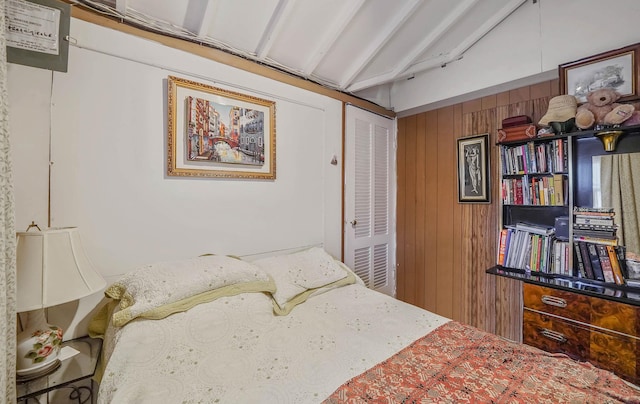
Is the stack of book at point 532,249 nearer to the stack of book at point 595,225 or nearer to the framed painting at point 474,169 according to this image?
the stack of book at point 595,225

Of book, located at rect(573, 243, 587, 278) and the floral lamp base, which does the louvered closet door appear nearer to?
book, located at rect(573, 243, 587, 278)

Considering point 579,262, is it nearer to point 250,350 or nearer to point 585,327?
point 585,327

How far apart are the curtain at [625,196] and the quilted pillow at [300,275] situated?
68.6 inches

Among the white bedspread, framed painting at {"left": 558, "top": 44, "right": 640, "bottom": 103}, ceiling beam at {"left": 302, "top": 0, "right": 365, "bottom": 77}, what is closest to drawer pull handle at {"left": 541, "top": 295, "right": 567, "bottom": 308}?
the white bedspread

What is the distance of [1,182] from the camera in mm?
776

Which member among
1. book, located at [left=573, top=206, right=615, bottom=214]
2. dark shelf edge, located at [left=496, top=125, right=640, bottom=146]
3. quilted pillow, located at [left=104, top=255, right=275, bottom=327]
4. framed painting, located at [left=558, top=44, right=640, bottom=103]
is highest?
framed painting, located at [left=558, top=44, right=640, bottom=103]

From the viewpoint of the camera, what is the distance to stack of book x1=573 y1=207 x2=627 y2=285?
1.79m

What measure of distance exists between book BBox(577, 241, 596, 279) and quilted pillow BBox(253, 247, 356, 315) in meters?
1.53

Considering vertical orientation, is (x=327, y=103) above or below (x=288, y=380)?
above

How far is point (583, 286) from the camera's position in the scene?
180cm

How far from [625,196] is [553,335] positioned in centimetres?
100

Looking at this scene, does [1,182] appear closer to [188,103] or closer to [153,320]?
[153,320]

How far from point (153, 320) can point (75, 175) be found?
856 millimetres

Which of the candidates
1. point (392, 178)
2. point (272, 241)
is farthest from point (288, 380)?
point (392, 178)
